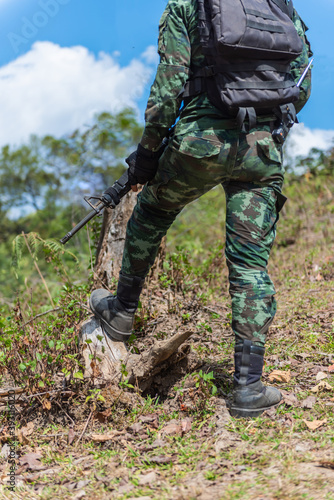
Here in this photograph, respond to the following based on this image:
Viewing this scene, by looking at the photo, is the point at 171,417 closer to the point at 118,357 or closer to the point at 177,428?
the point at 177,428

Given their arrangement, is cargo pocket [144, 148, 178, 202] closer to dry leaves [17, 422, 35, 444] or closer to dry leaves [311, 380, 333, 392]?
dry leaves [311, 380, 333, 392]

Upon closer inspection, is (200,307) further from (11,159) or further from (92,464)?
(11,159)

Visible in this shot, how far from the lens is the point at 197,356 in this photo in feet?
10.7

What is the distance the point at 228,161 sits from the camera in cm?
266

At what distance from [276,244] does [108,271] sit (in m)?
3.55

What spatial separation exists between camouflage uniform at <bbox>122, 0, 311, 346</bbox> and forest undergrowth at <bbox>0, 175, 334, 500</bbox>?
0.55 m

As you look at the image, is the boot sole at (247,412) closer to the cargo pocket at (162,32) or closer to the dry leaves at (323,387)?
the dry leaves at (323,387)

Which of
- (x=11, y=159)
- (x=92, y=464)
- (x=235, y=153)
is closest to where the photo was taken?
(x=92, y=464)

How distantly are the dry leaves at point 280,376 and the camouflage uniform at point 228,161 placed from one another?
1.89ft

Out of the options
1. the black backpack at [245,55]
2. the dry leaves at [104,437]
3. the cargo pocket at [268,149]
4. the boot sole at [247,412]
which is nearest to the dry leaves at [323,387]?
the boot sole at [247,412]

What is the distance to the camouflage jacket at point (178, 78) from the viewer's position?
2607mm

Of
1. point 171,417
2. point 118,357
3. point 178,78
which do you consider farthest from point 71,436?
point 178,78

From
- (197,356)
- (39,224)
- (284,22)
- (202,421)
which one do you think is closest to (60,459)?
(202,421)

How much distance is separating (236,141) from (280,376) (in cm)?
162
